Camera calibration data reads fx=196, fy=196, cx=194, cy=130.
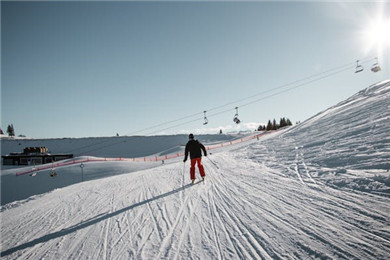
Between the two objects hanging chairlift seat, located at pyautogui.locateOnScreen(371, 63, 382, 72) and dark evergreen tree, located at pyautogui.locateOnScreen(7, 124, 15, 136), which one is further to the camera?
dark evergreen tree, located at pyautogui.locateOnScreen(7, 124, 15, 136)

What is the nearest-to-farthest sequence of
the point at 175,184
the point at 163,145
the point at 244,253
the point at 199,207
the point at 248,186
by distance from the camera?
the point at 244,253 → the point at 199,207 → the point at 248,186 → the point at 175,184 → the point at 163,145

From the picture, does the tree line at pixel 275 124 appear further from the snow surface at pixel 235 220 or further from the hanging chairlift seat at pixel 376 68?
the snow surface at pixel 235 220

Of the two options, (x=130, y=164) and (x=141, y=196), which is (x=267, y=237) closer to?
(x=141, y=196)

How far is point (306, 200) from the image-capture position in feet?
15.0

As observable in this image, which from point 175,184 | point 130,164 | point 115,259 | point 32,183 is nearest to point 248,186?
point 175,184

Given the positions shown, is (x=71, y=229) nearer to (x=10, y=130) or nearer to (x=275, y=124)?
(x=275, y=124)

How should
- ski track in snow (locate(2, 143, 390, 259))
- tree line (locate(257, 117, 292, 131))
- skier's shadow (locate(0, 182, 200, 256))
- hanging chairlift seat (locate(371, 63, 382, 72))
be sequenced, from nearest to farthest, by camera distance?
ski track in snow (locate(2, 143, 390, 259)), skier's shadow (locate(0, 182, 200, 256)), hanging chairlift seat (locate(371, 63, 382, 72)), tree line (locate(257, 117, 292, 131))

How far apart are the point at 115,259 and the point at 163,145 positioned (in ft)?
152

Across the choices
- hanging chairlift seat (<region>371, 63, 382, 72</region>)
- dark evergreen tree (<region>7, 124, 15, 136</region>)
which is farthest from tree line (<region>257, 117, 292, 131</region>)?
dark evergreen tree (<region>7, 124, 15, 136</region>)

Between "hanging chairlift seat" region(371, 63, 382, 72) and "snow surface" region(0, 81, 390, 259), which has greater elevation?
"hanging chairlift seat" region(371, 63, 382, 72)

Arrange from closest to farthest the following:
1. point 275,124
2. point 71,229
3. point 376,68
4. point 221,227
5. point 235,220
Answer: point 221,227 → point 235,220 → point 71,229 → point 376,68 → point 275,124

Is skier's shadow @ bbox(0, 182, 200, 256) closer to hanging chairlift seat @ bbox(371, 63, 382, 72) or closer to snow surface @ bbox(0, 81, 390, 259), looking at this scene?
snow surface @ bbox(0, 81, 390, 259)

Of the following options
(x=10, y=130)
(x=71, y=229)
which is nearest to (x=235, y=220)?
(x=71, y=229)

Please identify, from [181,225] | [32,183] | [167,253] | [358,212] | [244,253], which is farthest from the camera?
[32,183]
